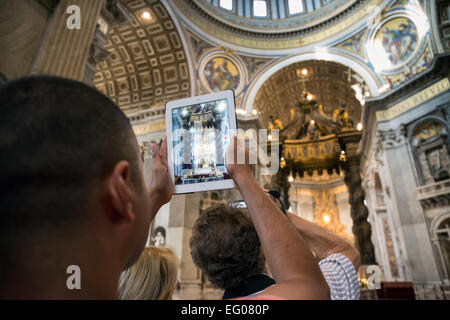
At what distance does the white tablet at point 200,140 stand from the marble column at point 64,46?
3.31 meters

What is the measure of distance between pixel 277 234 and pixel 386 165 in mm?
13685

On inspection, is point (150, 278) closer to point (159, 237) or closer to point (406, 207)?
point (159, 237)

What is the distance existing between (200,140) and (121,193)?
0.76 metres

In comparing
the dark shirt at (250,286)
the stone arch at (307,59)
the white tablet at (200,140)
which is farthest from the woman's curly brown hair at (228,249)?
the stone arch at (307,59)

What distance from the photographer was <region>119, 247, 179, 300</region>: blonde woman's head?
153 cm

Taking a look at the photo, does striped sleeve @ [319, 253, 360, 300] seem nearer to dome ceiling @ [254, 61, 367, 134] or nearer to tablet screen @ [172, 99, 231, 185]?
tablet screen @ [172, 99, 231, 185]

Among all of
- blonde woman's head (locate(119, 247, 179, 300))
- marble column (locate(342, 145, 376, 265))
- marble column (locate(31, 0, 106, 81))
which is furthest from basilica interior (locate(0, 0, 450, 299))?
blonde woman's head (locate(119, 247, 179, 300))

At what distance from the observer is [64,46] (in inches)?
158

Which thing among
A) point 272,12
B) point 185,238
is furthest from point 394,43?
point 185,238

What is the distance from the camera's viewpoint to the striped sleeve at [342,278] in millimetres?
1348

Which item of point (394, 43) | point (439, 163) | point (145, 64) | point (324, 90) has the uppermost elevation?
point (324, 90)

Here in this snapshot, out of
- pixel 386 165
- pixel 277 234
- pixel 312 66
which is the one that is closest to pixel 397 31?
pixel 312 66

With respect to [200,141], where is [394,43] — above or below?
above

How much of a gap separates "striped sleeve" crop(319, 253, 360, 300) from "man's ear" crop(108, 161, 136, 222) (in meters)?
1.16
